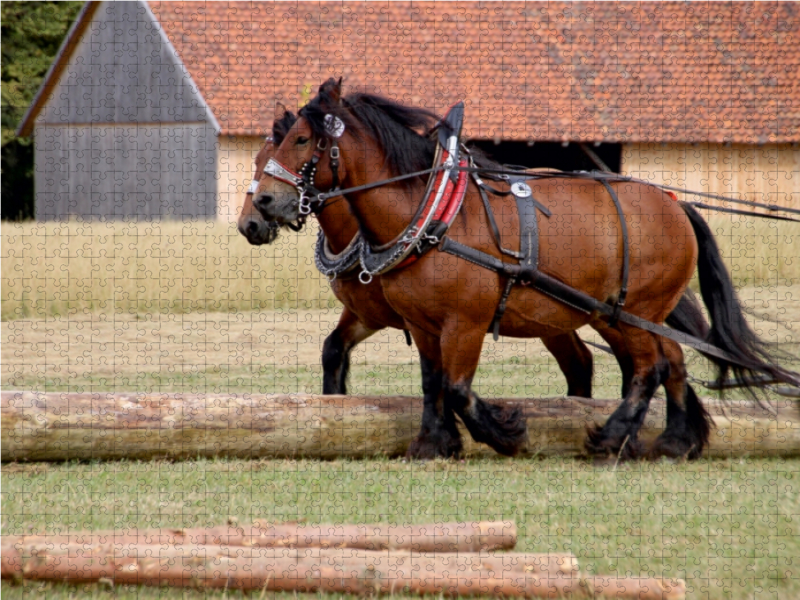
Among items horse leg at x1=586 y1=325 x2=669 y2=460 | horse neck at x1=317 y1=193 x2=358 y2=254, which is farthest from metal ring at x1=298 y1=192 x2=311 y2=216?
horse leg at x1=586 y1=325 x2=669 y2=460

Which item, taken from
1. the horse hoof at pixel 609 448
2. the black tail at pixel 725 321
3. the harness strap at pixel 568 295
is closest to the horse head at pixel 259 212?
the harness strap at pixel 568 295

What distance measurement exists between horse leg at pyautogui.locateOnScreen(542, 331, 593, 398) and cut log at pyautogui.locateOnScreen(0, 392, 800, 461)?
0.79 meters

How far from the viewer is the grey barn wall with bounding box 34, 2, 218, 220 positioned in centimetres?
1914

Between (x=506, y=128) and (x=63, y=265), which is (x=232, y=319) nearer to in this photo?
(x=63, y=265)

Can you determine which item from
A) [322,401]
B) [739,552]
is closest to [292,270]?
[322,401]

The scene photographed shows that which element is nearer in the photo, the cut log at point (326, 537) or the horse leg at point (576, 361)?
the cut log at point (326, 537)

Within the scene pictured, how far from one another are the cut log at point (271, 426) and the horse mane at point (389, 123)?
61.8 inches

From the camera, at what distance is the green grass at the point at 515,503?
4.42 m

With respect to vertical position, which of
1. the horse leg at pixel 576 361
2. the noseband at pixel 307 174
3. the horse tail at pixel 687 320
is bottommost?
the horse leg at pixel 576 361

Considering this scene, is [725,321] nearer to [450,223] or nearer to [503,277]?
[503,277]

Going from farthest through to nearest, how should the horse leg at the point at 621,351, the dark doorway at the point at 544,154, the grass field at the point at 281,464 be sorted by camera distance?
the dark doorway at the point at 544,154 < the horse leg at the point at 621,351 < the grass field at the point at 281,464

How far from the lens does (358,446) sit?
261 inches

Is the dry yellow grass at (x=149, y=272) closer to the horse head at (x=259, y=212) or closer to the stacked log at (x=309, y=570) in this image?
the horse head at (x=259, y=212)

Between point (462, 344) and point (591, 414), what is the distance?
1.26 meters
